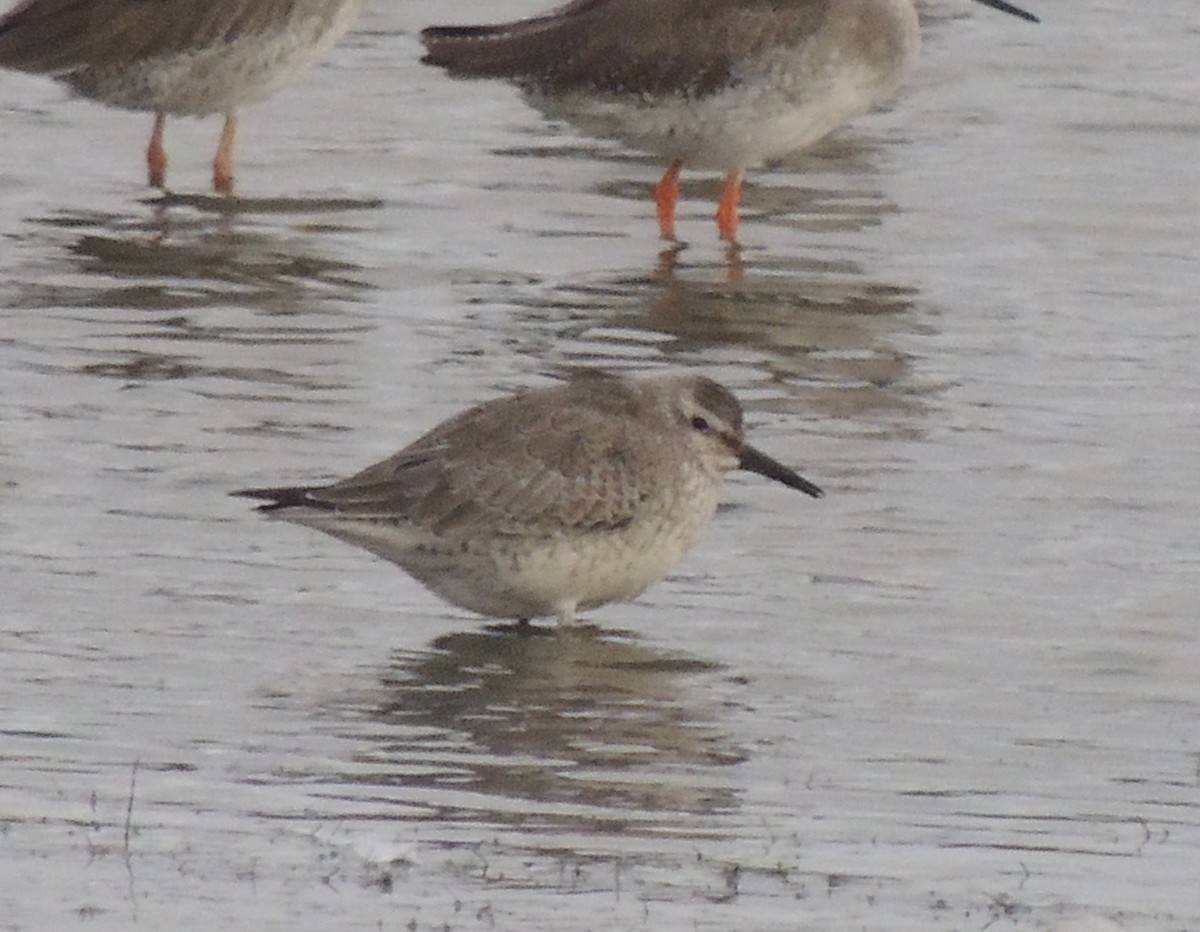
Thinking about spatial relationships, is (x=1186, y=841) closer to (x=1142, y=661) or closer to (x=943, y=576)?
(x=1142, y=661)

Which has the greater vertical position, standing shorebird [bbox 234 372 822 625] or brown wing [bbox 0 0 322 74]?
standing shorebird [bbox 234 372 822 625]

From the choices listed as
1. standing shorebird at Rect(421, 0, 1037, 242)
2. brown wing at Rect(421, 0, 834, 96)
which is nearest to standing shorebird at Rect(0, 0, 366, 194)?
brown wing at Rect(421, 0, 834, 96)

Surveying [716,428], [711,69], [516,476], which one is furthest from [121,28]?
[516,476]

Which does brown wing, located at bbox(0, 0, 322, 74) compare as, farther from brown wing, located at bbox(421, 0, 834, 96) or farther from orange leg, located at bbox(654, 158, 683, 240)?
orange leg, located at bbox(654, 158, 683, 240)

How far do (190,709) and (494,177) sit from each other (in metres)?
7.65

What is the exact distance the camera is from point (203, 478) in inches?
406

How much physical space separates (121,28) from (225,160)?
747mm

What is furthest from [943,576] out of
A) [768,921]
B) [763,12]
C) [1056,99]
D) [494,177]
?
[1056,99]

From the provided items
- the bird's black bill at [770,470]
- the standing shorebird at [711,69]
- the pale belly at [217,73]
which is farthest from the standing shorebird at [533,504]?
the pale belly at [217,73]

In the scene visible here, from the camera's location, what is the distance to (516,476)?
9.13m

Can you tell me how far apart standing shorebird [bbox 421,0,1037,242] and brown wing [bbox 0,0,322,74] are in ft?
3.45

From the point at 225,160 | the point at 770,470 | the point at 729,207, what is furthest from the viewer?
the point at 225,160

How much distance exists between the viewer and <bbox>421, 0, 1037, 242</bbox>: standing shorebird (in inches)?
552

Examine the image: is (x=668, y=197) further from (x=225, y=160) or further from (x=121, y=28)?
(x=121, y=28)
